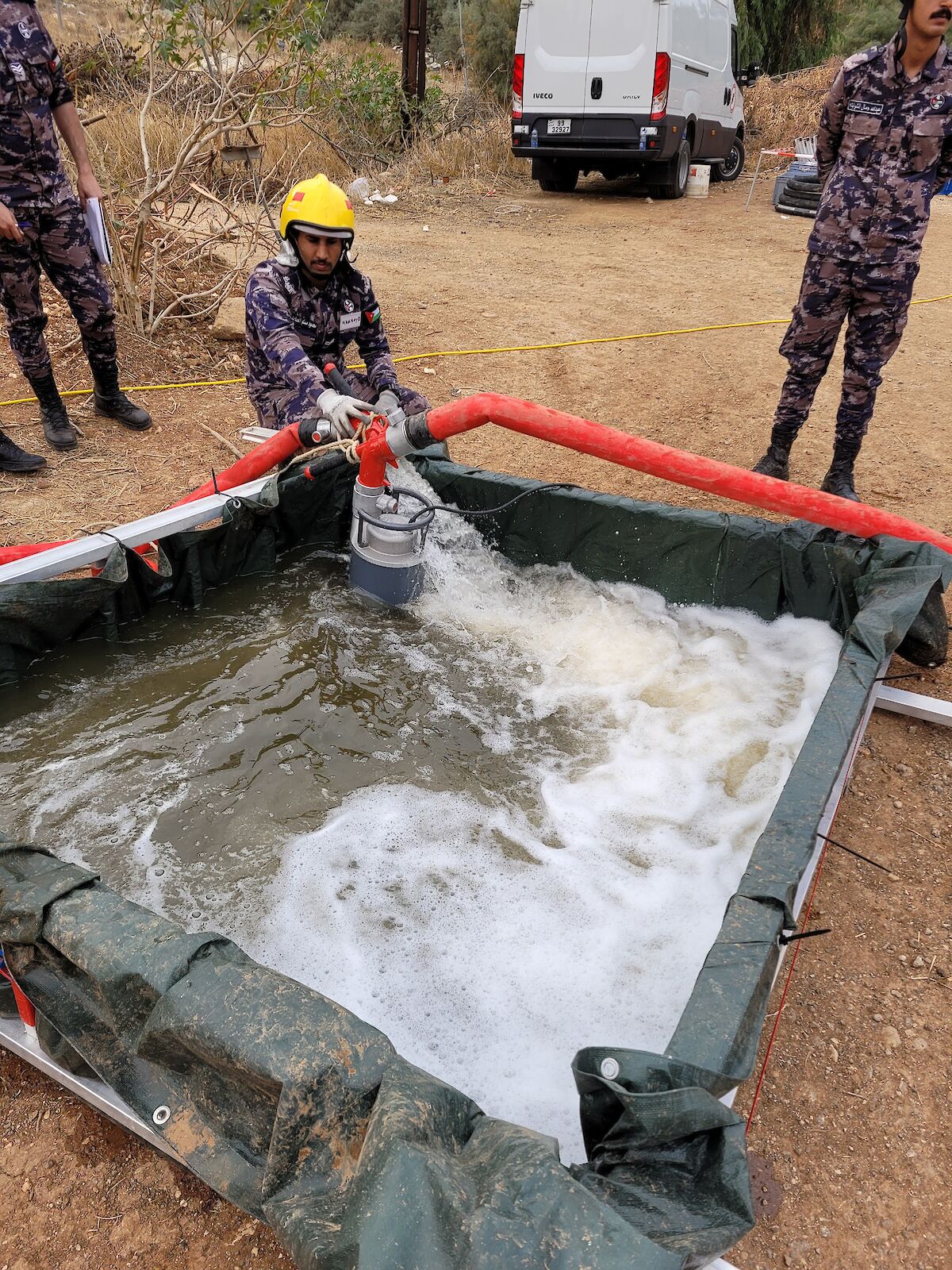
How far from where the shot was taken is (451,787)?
2.48 meters

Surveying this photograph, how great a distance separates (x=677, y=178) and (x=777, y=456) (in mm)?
8196

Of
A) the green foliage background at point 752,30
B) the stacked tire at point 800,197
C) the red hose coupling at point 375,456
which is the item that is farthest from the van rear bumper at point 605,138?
the red hose coupling at point 375,456

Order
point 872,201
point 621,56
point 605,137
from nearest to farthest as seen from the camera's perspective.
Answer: point 872,201, point 621,56, point 605,137

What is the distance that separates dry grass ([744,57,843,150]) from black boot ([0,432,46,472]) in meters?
12.8

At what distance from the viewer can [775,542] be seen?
2.85 meters

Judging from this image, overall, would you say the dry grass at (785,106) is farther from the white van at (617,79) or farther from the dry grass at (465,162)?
the dry grass at (465,162)

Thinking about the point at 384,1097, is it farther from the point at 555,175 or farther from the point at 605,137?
the point at 555,175

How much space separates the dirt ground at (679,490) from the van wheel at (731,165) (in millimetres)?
1447

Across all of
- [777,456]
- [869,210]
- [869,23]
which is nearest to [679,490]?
[777,456]

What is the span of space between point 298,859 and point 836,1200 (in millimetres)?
1354

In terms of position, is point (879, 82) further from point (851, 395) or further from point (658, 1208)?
point (658, 1208)

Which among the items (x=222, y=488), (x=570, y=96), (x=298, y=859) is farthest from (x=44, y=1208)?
(x=570, y=96)

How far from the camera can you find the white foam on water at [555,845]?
190 centimetres

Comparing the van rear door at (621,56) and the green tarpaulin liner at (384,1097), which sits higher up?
the van rear door at (621,56)
